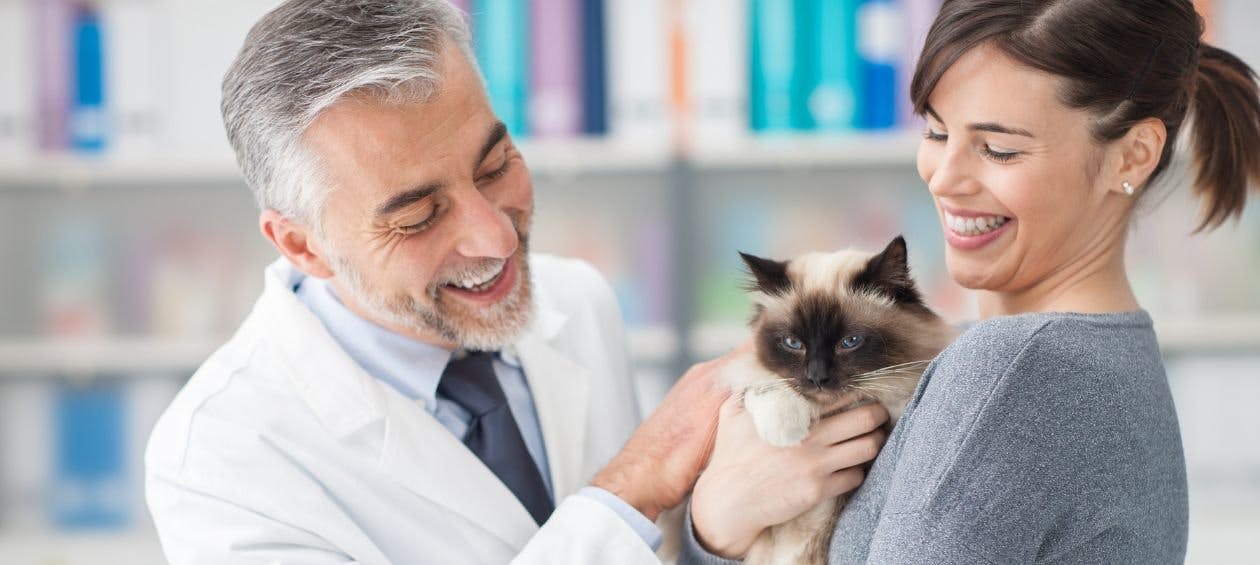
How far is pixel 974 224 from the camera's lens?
51.8 inches

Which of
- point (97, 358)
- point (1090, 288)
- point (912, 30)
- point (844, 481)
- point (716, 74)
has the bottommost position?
point (97, 358)

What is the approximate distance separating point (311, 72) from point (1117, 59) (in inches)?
43.4

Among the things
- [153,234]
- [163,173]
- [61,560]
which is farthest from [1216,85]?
[61,560]

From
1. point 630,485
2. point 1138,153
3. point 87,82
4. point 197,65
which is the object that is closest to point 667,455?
point 630,485

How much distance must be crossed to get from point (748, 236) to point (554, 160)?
2.09ft

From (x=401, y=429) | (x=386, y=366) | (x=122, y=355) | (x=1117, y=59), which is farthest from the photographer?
(x=122, y=355)

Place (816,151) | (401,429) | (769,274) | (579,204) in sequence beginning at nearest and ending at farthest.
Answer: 1. (769,274)
2. (401,429)
3. (816,151)
4. (579,204)

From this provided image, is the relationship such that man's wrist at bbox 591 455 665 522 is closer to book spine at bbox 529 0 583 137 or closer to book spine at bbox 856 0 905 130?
book spine at bbox 529 0 583 137

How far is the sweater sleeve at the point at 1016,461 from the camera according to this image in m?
1.03

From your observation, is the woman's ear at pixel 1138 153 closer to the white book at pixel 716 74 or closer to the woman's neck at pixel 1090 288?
the woman's neck at pixel 1090 288

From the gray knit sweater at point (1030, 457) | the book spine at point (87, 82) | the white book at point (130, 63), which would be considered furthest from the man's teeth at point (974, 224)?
the book spine at point (87, 82)

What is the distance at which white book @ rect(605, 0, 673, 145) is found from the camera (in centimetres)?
272

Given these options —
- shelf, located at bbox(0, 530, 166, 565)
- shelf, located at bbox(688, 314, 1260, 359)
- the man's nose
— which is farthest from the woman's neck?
shelf, located at bbox(0, 530, 166, 565)

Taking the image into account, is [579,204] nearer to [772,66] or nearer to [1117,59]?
[772,66]
